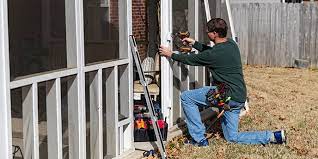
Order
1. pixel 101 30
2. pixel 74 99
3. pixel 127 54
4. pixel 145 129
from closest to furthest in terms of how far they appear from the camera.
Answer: pixel 74 99 < pixel 101 30 < pixel 127 54 < pixel 145 129

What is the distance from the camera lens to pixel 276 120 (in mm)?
8367

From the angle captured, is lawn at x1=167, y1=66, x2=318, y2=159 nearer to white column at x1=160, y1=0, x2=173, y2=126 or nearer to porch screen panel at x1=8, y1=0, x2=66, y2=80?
white column at x1=160, y1=0, x2=173, y2=126

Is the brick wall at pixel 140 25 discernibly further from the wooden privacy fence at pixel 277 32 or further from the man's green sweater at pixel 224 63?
the wooden privacy fence at pixel 277 32

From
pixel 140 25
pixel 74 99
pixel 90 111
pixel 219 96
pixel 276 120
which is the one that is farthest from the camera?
pixel 140 25

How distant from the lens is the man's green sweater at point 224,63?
6.34 meters

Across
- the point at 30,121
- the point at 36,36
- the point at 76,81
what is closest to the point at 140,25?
the point at 76,81

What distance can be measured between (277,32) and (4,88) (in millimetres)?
14460

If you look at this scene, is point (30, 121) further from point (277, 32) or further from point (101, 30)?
point (277, 32)

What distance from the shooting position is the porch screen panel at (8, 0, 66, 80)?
157 inches

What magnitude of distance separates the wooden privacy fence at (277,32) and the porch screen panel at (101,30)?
12.3 meters

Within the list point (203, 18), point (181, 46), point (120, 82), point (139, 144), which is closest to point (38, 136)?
point (120, 82)

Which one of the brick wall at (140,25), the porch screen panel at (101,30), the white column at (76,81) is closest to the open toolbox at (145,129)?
the porch screen panel at (101,30)

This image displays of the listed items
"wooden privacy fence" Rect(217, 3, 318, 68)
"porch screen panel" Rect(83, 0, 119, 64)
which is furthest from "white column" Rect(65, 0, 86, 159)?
"wooden privacy fence" Rect(217, 3, 318, 68)

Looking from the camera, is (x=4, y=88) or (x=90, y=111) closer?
(x=4, y=88)
